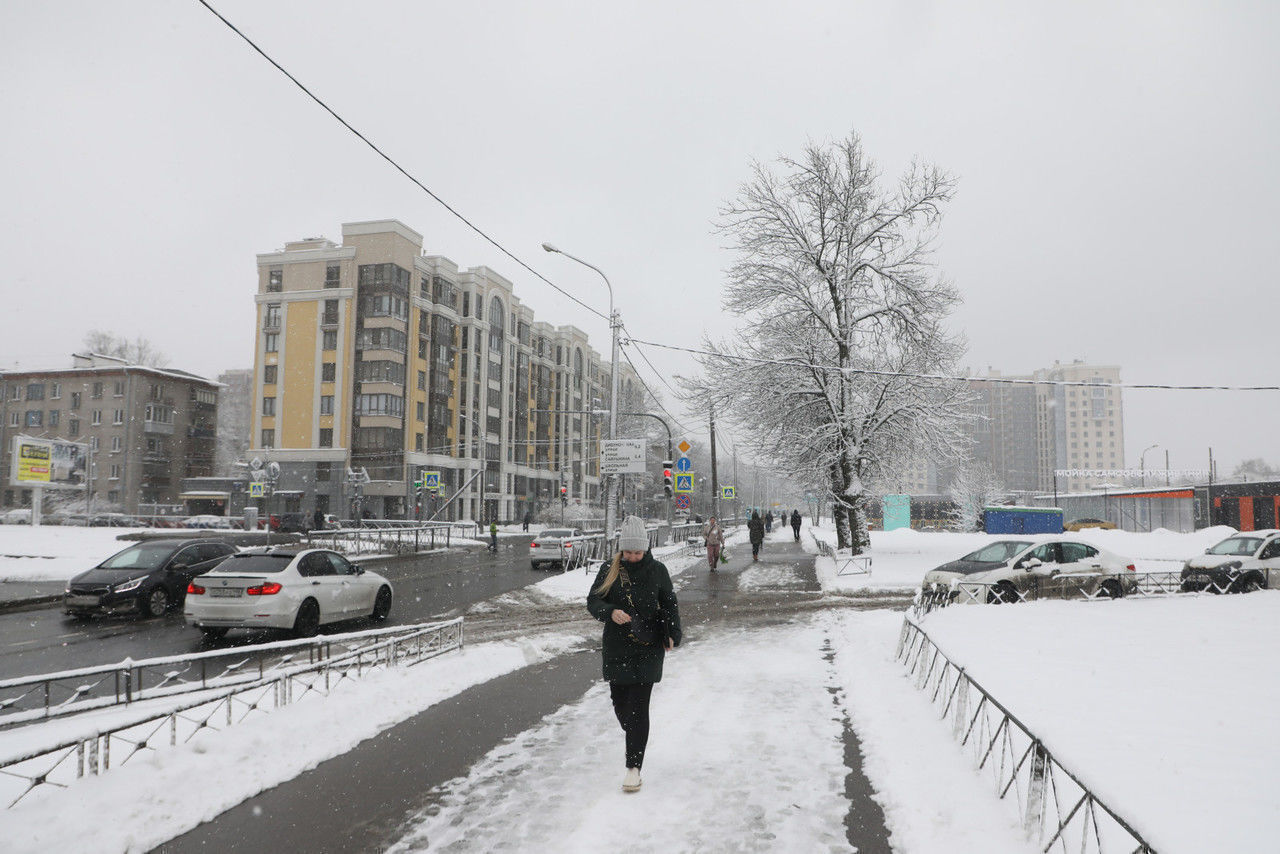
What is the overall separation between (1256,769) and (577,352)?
Result: 315 ft

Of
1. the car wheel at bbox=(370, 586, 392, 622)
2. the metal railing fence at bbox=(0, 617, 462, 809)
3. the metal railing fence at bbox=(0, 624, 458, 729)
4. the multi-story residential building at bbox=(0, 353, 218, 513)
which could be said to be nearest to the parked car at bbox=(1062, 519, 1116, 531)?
the car wheel at bbox=(370, 586, 392, 622)

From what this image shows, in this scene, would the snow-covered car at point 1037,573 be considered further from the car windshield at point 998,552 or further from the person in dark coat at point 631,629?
the person in dark coat at point 631,629

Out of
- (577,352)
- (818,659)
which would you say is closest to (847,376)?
(818,659)

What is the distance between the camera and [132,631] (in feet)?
43.7

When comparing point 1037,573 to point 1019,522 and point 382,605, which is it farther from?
point 1019,522

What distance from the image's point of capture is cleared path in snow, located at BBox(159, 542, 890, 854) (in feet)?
15.2

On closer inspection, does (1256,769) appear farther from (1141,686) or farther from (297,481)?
(297,481)

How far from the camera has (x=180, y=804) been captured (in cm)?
502

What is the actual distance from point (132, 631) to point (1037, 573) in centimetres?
1673

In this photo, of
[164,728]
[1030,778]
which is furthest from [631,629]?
[164,728]

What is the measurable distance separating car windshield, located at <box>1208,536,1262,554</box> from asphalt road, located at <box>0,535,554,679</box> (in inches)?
695

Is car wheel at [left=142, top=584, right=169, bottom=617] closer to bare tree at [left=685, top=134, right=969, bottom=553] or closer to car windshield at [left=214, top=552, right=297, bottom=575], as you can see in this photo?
car windshield at [left=214, top=552, right=297, bottom=575]

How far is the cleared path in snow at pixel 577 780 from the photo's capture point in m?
4.64

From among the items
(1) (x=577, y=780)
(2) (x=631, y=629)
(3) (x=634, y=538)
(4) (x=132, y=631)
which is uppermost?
(3) (x=634, y=538)
